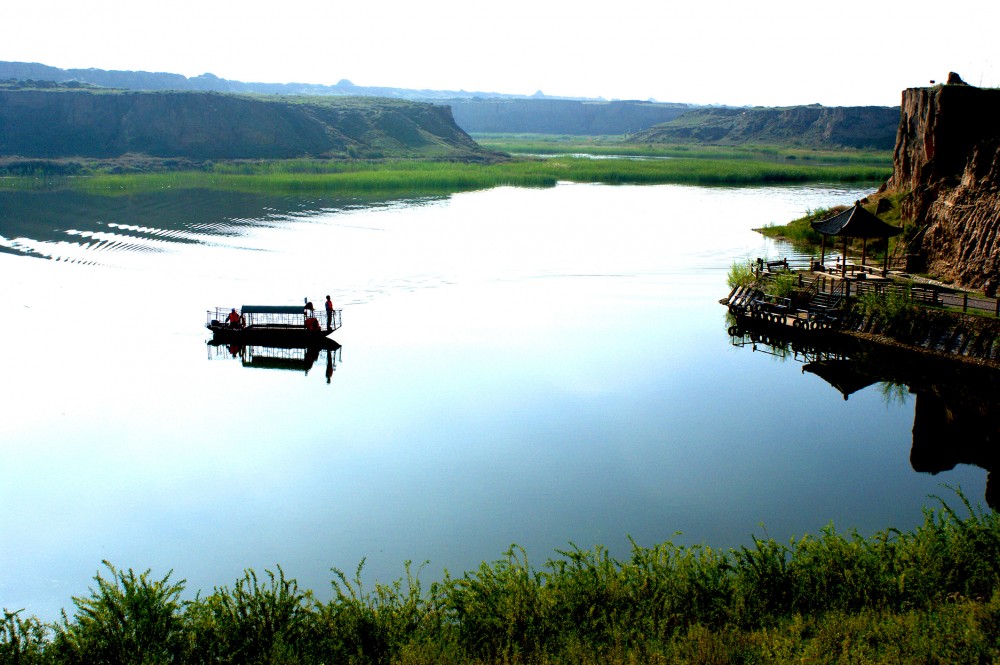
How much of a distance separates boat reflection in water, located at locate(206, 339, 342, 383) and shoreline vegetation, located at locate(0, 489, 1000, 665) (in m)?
17.7

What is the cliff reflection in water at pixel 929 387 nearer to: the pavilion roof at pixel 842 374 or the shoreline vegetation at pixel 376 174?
the pavilion roof at pixel 842 374

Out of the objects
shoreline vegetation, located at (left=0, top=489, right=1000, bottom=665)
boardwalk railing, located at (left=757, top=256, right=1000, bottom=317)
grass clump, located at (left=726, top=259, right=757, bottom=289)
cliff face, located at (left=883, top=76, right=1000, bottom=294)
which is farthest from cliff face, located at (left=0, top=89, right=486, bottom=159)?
shoreline vegetation, located at (left=0, top=489, right=1000, bottom=665)

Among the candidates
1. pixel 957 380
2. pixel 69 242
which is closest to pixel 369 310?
pixel 957 380

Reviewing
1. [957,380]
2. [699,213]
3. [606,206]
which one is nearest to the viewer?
[957,380]

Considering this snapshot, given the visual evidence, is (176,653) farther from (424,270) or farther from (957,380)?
(424,270)

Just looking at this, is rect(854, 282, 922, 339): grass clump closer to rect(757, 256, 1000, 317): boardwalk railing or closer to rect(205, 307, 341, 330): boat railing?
rect(757, 256, 1000, 317): boardwalk railing

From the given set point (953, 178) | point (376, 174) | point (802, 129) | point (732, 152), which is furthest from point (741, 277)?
point (802, 129)

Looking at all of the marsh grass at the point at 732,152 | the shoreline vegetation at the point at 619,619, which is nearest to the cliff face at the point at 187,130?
the marsh grass at the point at 732,152

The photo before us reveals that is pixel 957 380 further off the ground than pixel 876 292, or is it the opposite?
pixel 876 292

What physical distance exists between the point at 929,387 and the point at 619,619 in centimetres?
1845

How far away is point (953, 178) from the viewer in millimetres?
42656

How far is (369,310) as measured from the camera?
3912cm

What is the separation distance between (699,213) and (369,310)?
40.0 metres

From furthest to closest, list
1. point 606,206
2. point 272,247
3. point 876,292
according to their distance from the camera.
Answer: point 606,206
point 272,247
point 876,292
